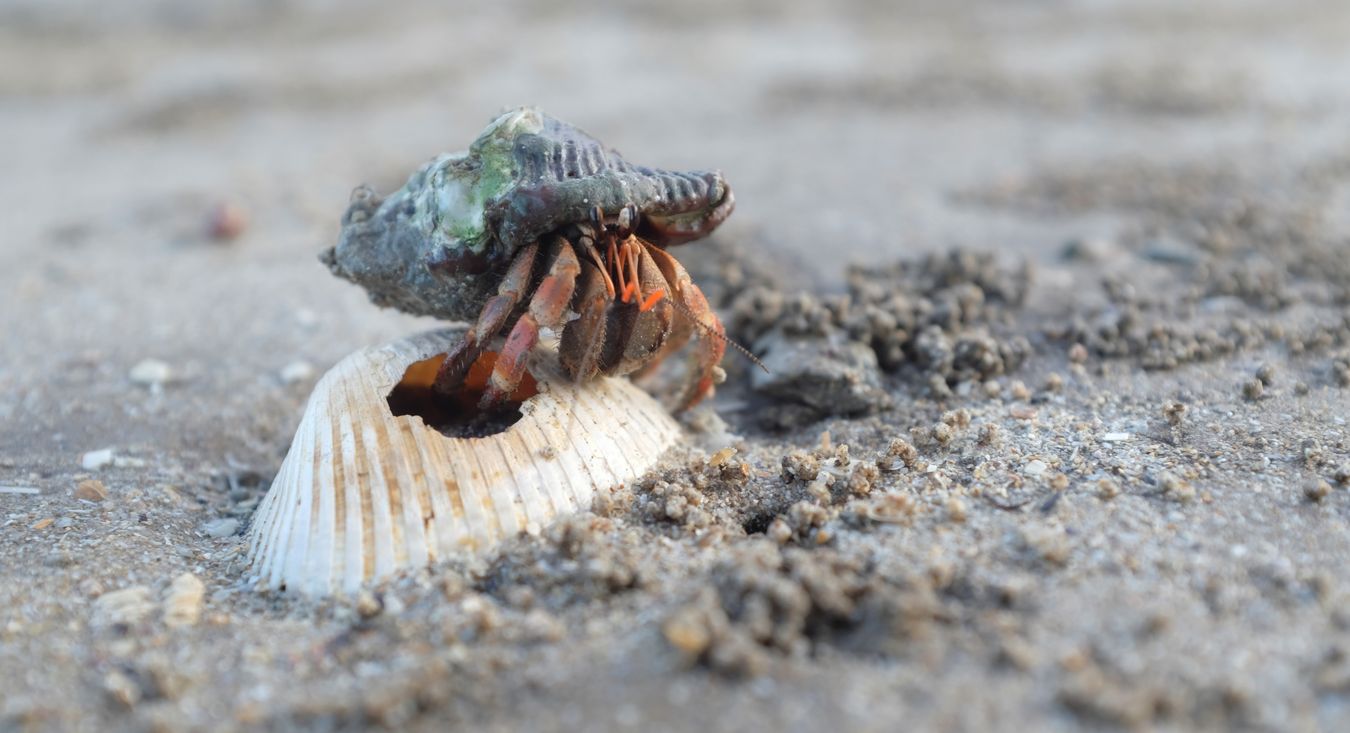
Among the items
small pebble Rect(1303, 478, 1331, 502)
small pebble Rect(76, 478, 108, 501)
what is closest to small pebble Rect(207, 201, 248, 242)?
small pebble Rect(76, 478, 108, 501)

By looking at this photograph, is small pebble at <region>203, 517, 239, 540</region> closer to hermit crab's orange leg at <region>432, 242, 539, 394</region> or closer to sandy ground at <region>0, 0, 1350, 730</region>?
sandy ground at <region>0, 0, 1350, 730</region>

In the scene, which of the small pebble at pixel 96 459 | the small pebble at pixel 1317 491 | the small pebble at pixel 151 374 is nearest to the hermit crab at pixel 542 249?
the small pebble at pixel 96 459

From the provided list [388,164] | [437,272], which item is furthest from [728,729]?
[388,164]

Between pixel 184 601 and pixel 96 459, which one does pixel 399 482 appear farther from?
pixel 96 459

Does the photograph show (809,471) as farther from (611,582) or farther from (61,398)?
(61,398)

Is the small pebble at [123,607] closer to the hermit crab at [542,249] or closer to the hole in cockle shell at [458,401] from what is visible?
the hole in cockle shell at [458,401]
